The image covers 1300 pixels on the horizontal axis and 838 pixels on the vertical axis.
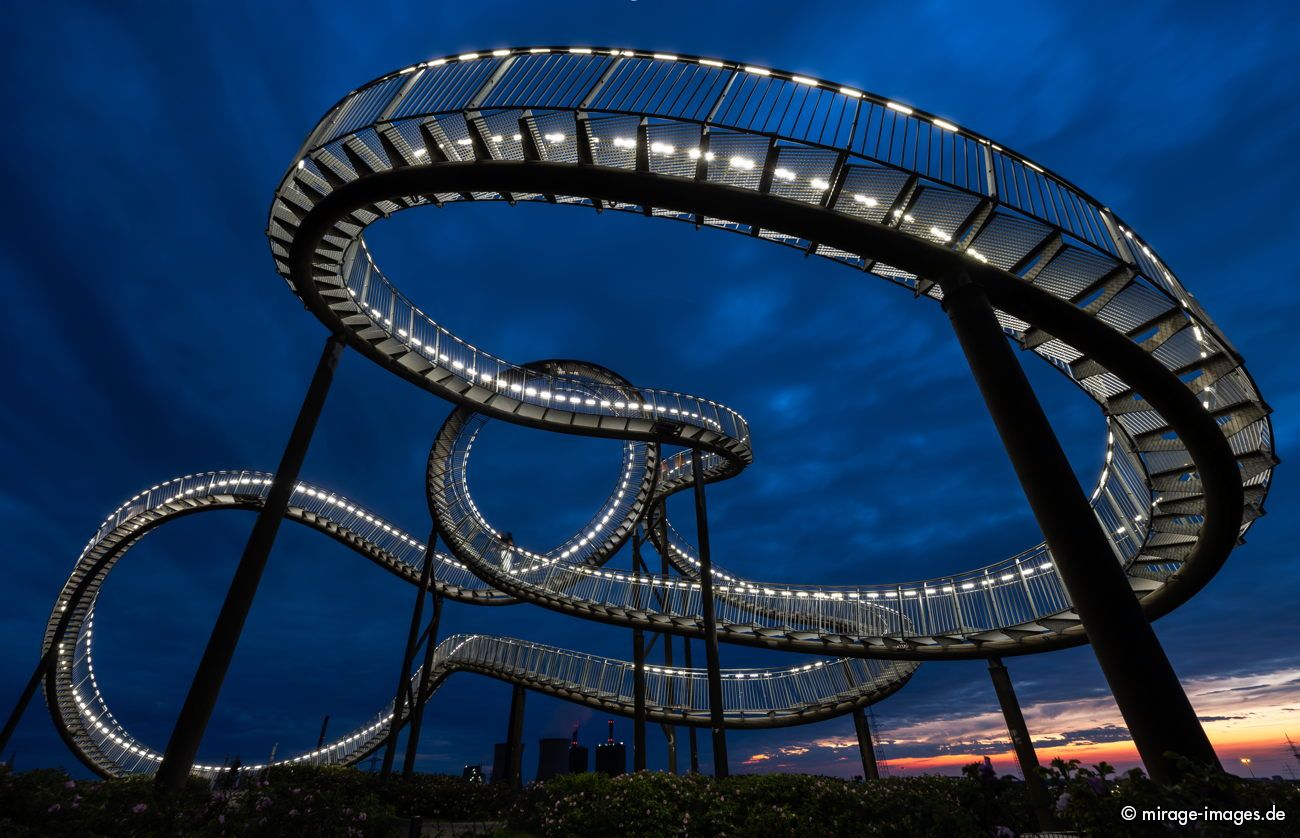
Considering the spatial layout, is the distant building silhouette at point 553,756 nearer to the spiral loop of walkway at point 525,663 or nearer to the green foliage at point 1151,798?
the spiral loop of walkway at point 525,663

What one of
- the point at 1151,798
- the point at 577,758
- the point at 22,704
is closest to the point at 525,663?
the point at 22,704

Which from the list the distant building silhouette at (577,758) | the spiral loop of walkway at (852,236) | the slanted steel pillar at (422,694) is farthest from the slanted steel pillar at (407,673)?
the distant building silhouette at (577,758)

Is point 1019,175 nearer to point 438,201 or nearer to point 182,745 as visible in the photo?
point 438,201

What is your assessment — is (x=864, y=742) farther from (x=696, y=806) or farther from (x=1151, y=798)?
(x=1151, y=798)

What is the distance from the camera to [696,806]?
9.45 m

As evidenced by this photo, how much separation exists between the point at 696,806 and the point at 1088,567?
7.70 m

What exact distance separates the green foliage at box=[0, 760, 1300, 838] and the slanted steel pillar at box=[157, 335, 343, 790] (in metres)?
0.81

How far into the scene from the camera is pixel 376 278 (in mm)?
13883

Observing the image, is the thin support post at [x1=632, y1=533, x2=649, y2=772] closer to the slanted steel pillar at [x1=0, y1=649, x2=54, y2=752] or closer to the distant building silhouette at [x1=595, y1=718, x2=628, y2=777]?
the slanted steel pillar at [x1=0, y1=649, x2=54, y2=752]

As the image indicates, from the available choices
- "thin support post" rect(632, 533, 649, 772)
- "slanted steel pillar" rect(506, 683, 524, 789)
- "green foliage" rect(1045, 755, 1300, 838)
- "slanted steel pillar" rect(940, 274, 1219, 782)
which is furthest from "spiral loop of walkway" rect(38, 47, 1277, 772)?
"slanted steel pillar" rect(506, 683, 524, 789)

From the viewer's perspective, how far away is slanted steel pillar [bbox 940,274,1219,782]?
15.3 feet

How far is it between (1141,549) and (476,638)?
73.1 feet

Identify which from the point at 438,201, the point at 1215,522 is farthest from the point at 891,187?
the point at 1215,522

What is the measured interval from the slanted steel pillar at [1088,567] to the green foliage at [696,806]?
Answer: 34.7 inches
